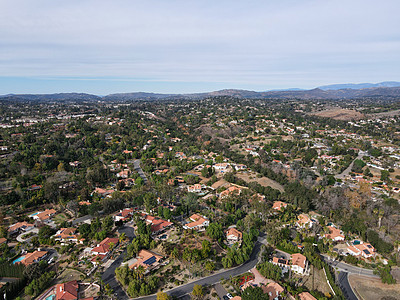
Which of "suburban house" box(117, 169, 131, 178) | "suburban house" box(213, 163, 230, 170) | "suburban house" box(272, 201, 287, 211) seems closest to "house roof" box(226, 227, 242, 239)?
"suburban house" box(272, 201, 287, 211)

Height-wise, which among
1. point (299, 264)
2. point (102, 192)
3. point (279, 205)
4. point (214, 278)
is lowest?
point (214, 278)

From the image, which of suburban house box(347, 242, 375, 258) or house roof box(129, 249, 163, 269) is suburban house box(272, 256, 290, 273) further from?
house roof box(129, 249, 163, 269)

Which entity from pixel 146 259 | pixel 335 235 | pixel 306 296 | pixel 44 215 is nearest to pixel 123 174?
pixel 44 215

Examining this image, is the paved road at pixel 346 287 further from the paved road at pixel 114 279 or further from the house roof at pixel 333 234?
the paved road at pixel 114 279

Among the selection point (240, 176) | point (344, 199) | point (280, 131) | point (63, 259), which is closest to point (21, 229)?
point (63, 259)

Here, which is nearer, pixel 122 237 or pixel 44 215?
pixel 122 237

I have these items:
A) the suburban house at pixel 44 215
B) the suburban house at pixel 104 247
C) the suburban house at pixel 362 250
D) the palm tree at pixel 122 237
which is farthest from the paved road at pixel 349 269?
the suburban house at pixel 44 215

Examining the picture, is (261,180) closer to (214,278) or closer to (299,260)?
(299,260)
